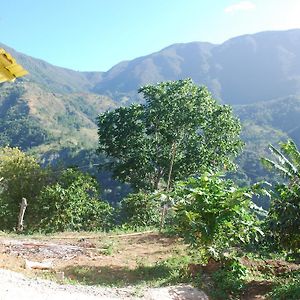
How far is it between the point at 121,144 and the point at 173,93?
3.62 meters

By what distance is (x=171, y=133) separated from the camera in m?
21.5

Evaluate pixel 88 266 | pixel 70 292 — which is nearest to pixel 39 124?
pixel 88 266

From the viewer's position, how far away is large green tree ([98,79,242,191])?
21.2 metres

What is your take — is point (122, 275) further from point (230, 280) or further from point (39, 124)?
point (39, 124)

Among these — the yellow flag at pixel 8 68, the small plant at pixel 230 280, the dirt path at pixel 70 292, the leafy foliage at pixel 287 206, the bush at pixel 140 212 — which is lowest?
the bush at pixel 140 212

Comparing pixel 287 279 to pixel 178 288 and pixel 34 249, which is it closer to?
pixel 178 288

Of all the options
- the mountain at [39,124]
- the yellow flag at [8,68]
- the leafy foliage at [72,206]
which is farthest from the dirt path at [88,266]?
the mountain at [39,124]

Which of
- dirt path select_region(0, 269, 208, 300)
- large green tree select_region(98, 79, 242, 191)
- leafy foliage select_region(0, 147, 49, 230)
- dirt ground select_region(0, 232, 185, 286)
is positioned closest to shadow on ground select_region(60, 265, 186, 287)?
dirt ground select_region(0, 232, 185, 286)

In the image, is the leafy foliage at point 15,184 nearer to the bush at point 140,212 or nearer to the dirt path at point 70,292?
the bush at point 140,212

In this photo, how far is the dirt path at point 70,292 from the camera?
22.4 ft

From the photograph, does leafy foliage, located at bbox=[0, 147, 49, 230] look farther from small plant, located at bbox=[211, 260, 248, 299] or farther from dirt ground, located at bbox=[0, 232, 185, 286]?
small plant, located at bbox=[211, 260, 248, 299]

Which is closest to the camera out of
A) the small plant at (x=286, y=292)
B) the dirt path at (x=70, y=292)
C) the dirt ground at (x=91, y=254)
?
the dirt path at (x=70, y=292)

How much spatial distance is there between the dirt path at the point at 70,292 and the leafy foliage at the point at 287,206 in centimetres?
255

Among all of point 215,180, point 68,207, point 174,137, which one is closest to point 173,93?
point 174,137
